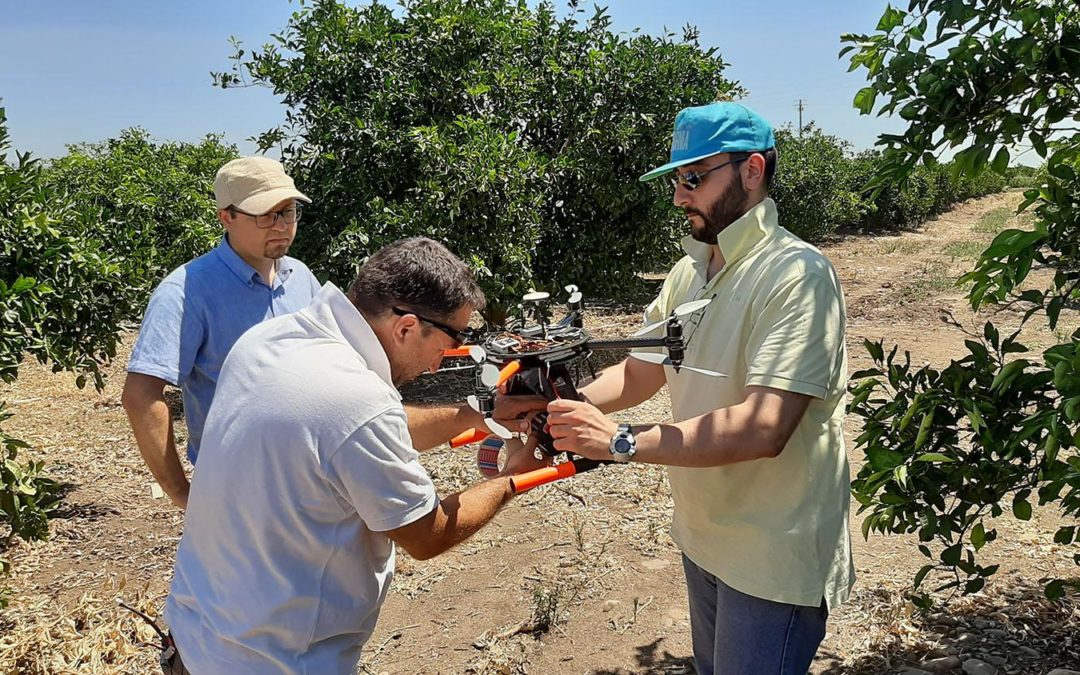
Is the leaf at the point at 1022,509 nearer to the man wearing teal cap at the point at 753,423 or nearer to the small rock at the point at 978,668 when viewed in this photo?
the man wearing teal cap at the point at 753,423

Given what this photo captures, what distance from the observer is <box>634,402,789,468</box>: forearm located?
2.09m

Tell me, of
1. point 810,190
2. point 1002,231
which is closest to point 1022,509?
point 1002,231

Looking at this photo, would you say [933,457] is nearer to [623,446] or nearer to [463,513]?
[623,446]

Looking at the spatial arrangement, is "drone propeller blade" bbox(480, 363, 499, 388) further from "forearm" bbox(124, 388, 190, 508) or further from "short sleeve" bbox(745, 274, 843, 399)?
"forearm" bbox(124, 388, 190, 508)

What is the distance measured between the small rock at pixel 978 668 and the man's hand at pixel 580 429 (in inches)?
95.5

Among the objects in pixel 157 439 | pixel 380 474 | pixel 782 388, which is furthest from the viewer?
pixel 157 439

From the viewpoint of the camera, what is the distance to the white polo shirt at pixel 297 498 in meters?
1.83

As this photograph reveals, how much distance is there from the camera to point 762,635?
2.26 meters

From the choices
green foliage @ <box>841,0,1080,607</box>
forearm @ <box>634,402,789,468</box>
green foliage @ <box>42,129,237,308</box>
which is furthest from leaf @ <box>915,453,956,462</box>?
green foliage @ <box>42,129,237,308</box>

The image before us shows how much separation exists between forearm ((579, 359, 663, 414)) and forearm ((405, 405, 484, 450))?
0.42m

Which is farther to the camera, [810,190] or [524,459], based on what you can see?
[810,190]

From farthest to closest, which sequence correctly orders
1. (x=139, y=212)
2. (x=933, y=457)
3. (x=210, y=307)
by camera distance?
(x=139, y=212) → (x=210, y=307) → (x=933, y=457)

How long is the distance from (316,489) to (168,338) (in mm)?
1560

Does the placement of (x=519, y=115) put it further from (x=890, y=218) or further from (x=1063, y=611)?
(x=890, y=218)
